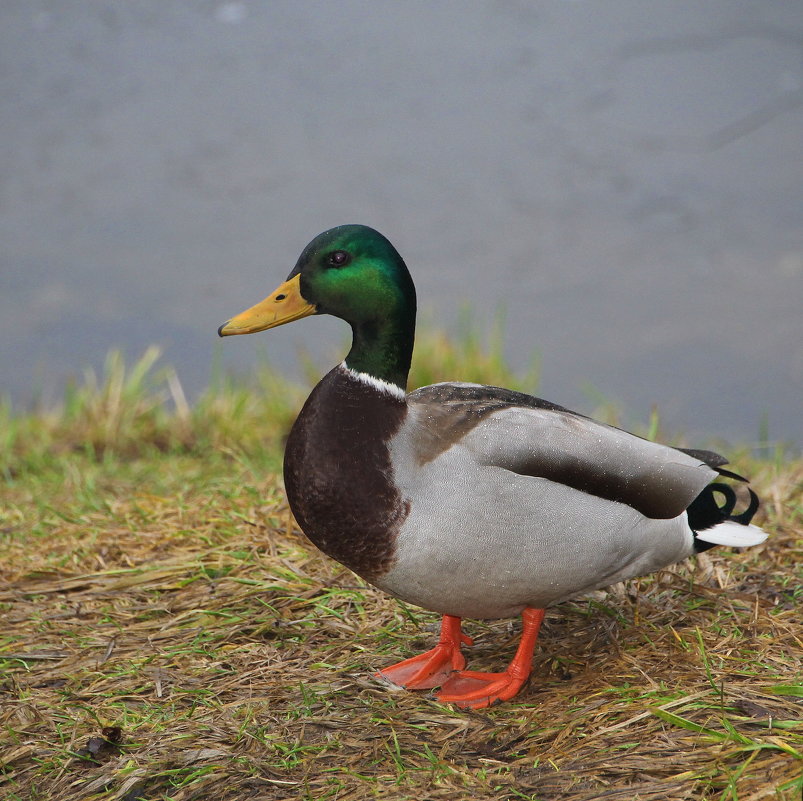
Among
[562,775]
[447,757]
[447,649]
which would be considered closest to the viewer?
[562,775]

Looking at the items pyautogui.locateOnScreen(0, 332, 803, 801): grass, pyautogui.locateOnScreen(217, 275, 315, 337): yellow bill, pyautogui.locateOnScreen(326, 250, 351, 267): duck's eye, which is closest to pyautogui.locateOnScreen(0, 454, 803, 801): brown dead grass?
pyautogui.locateOnScreen(0, 332, 803, 801): grass

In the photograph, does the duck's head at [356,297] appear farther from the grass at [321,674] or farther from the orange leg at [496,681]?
the grass at [321,674]

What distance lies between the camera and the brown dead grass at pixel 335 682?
2812 mm

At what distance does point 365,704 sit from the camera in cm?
331

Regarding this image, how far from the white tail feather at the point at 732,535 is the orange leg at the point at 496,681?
688mm

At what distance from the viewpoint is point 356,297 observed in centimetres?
319

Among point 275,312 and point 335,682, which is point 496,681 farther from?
point 275,312

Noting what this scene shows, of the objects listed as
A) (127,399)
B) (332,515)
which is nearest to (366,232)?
(332,515)

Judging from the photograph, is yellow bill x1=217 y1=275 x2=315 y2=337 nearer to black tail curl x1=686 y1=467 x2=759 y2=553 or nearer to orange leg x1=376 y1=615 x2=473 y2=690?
orange leg x1=376 y1=615 x2=473 y2=690

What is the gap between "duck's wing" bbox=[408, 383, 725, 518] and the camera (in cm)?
308

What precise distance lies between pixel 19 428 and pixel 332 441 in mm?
→ 5887

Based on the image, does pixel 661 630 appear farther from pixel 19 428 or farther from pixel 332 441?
pixel 19 428

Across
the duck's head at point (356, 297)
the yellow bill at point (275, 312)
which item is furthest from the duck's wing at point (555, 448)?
the yellow bill at point (275, 312)

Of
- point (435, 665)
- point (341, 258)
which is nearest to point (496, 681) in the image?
point (435, 665)
